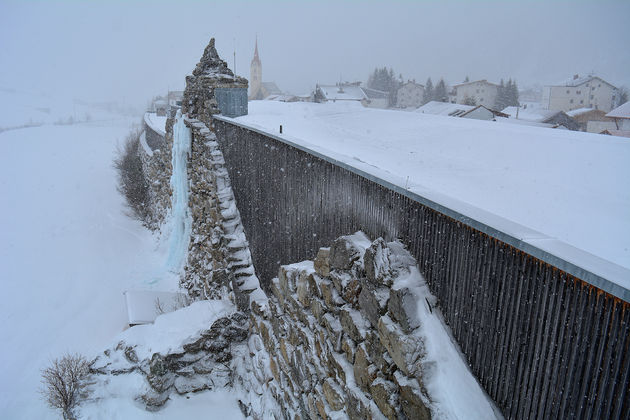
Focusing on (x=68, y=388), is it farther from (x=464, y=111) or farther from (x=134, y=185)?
(x=464, y=111)

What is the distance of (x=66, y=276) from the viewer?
45.7 ft

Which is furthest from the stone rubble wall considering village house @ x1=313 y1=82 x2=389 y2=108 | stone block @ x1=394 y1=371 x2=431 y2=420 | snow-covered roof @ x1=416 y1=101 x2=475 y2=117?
village house @ x1=313 y1=82 x2=389 y2=108

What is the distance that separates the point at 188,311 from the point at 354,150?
433cm

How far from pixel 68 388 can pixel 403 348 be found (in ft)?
22.2

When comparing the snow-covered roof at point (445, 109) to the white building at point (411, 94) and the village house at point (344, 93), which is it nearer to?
the village house at point (344, 93)

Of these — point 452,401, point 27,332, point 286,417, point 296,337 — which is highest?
point 452,401

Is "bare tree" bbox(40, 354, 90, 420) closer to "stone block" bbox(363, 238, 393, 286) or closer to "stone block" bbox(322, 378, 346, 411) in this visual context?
"stone block" bbox(322, 378, 346, 411)

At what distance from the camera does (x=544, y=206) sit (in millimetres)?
4406

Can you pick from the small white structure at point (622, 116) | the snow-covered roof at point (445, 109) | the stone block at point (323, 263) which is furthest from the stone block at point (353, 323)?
the snow-covered roof at point (445, 109)

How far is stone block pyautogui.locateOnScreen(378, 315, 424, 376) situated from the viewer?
3.07 metres

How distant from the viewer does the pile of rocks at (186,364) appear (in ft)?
21.6

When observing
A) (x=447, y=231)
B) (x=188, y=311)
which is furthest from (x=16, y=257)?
(x=447, y=231)

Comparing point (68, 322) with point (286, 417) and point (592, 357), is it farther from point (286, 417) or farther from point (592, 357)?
point (592, 357)

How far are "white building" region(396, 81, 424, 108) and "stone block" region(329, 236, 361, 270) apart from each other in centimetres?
6488
